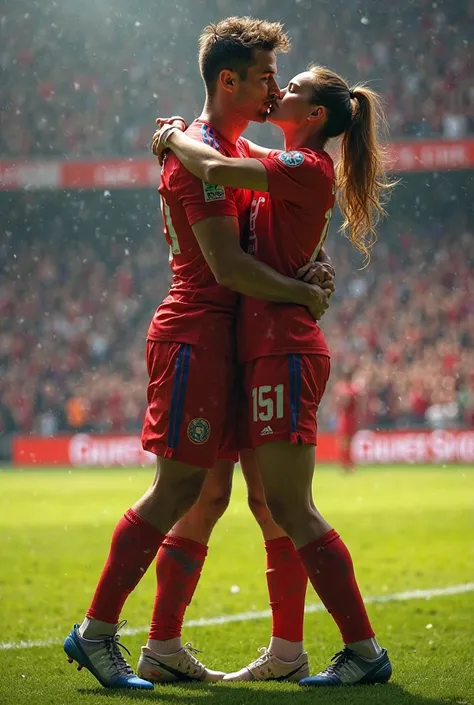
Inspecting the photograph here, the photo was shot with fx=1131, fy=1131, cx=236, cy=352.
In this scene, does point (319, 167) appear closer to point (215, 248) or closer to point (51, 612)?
point (215, 248)

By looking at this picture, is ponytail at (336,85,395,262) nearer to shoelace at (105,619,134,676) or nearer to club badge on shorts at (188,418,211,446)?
club badge on shorts at (188,418,211,446)

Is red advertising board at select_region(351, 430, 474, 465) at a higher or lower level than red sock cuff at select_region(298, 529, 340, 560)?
lower

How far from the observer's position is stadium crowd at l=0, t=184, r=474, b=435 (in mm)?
22016

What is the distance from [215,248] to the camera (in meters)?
3.63

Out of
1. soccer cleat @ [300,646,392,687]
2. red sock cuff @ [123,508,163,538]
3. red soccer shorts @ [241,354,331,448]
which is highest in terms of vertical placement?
red soccer shorts @ [241,354,331,448]

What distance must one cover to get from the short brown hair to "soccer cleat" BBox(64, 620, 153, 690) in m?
1.93

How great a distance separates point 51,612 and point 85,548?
2976 millimetres

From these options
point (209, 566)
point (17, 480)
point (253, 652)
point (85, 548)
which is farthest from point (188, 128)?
point (17, 480)

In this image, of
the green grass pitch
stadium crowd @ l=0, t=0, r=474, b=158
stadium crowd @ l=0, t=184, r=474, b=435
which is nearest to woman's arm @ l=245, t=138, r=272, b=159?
the green grass pitch

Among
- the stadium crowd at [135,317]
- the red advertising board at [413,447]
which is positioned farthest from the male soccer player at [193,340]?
the stadium crowd at [135,317]

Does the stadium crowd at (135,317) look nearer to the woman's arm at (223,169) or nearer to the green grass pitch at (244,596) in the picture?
the green grass pitch at (244,596)

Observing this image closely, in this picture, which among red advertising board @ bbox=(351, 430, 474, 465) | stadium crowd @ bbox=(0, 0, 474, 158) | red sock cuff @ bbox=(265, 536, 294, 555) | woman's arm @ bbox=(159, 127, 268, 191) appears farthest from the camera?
stadium crowd @ bbox=(0, 0, 474, 158)

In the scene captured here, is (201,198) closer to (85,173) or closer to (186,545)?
(186,545)

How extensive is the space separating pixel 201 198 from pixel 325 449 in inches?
668
